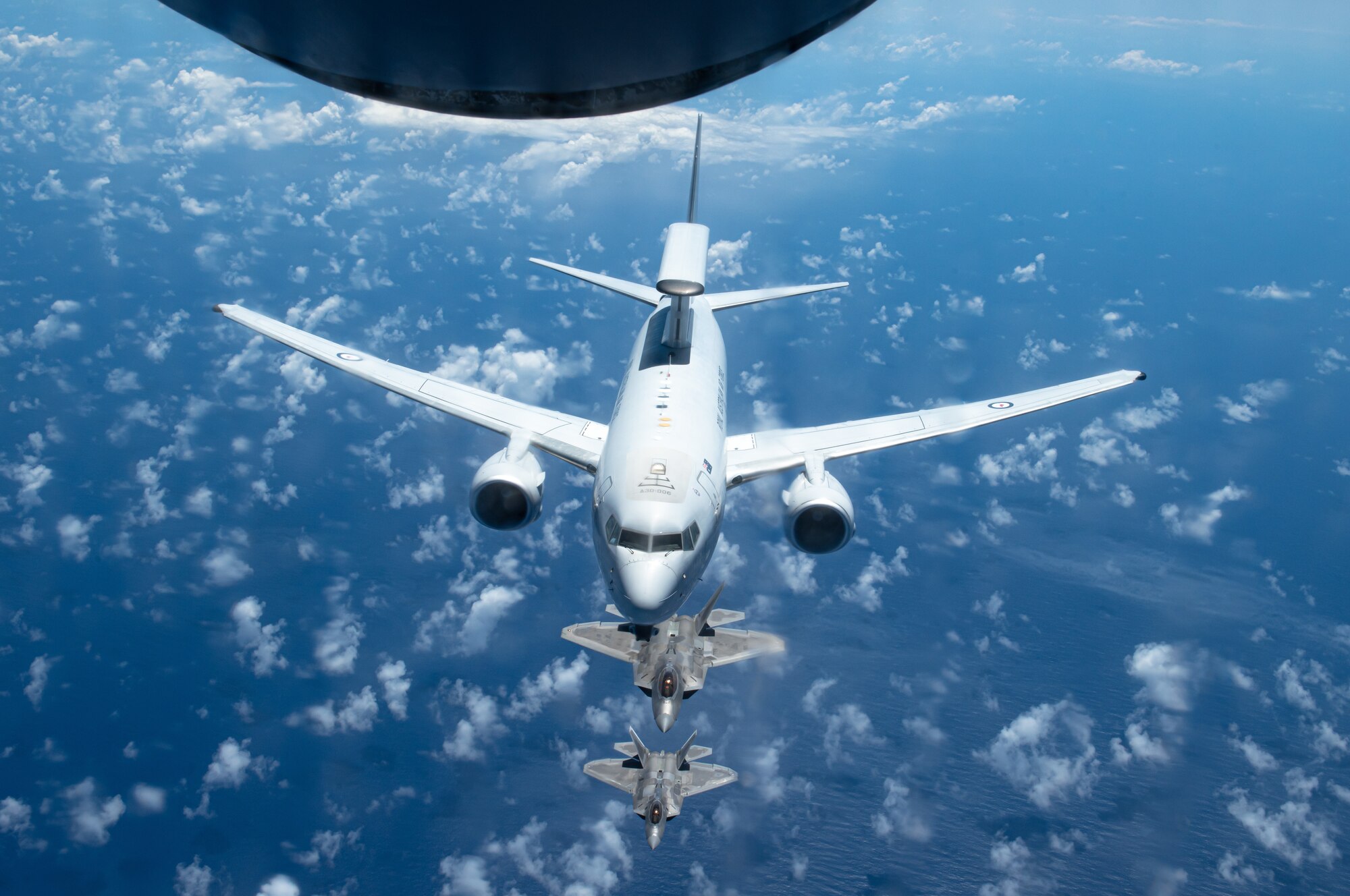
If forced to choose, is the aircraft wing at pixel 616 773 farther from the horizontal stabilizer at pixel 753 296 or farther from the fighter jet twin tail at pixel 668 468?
the horizontal stabilizer at pixel 753 296

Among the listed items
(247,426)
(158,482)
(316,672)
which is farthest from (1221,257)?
(158,482)

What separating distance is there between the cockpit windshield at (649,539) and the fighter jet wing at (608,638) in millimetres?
7868

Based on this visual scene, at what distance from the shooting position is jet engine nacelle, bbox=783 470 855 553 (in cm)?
1997

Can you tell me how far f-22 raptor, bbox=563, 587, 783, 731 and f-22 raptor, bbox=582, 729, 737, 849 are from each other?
1768mm

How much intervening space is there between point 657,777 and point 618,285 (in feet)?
56.8

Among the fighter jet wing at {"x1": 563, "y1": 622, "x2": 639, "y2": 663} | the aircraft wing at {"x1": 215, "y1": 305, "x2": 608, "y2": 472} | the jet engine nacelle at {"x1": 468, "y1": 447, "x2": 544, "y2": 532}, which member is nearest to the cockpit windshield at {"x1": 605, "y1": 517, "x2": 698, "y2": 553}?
the jet engine nacelle at {"x1": 468, "y1": 447, "x2": 544, "y2": 532}

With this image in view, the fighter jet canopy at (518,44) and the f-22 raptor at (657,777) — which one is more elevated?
the fighter jet canopy at (518,44)

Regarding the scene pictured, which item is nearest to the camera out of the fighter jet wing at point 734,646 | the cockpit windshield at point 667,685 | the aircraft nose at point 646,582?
the aircraft nose at point 646,582

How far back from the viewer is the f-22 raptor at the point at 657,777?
23281 millimetres

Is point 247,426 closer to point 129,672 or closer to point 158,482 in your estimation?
point 158,482

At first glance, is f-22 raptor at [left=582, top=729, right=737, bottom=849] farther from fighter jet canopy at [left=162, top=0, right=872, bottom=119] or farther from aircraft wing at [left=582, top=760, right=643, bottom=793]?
fighter jet canopy at [left=162, top=0, right=872, bottom=119]

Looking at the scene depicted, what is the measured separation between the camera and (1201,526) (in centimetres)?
9231

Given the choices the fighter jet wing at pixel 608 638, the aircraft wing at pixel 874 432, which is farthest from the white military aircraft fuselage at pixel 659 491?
the fighter jet wing at pixel 608 638

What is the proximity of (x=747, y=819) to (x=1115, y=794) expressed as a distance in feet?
119
